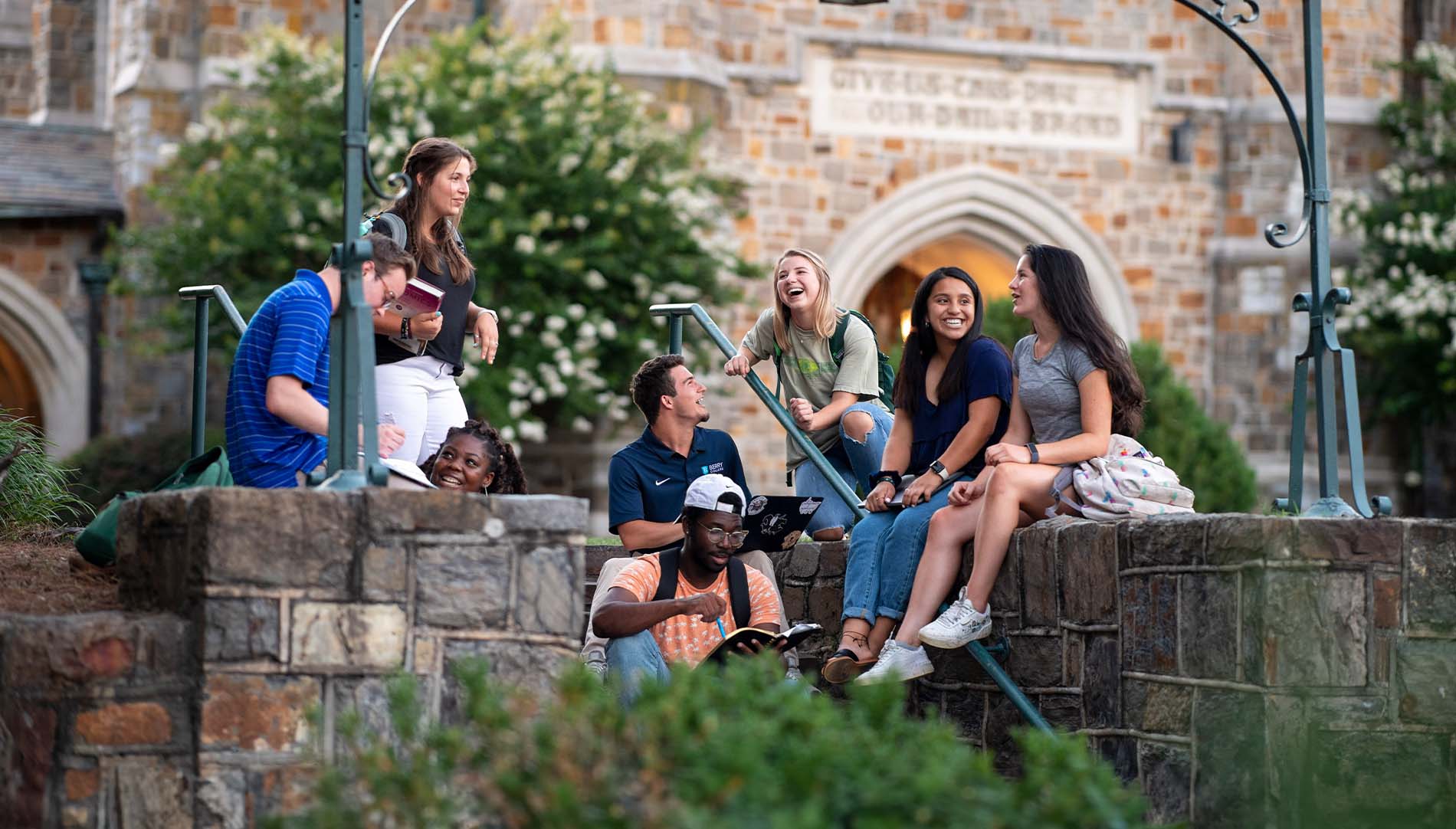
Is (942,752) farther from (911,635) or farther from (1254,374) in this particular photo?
(1254,374)

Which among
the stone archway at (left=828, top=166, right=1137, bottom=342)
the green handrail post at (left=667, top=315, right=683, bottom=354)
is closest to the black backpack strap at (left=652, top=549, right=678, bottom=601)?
the green handrail post at (left=667, top=315, right=683, bottom=354)

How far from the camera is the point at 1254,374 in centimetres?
1670

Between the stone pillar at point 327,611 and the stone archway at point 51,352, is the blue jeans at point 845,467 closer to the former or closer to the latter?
the stone pillar at point 327,611

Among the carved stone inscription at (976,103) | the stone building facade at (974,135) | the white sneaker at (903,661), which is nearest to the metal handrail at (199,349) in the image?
the white sneaker at (903,661)

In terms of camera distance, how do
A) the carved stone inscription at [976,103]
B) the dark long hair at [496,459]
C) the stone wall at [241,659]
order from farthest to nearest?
the carved stone inscription at [976,103]
the dark long hair at [496,459]
the stone wall at [241,659]

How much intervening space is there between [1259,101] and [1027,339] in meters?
11.6

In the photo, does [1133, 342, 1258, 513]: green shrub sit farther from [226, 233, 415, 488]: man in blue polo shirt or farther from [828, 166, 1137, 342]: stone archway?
[226, 233, 415, 488]: man in blue polo shirt

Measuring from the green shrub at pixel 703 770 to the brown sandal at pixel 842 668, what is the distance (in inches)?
95.0

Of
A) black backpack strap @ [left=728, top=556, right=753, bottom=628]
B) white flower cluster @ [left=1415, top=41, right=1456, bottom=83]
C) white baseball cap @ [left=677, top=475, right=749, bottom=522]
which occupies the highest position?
white flower cluster @ [left=1415, top=41, right=1456, bottom=83]

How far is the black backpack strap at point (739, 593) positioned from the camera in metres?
5.59

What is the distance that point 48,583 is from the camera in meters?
5.21

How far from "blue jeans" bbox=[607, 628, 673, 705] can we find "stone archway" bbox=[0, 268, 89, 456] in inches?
464

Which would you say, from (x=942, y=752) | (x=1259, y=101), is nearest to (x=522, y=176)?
(x=1259, y=101)

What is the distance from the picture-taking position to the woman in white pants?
566 centimetres
